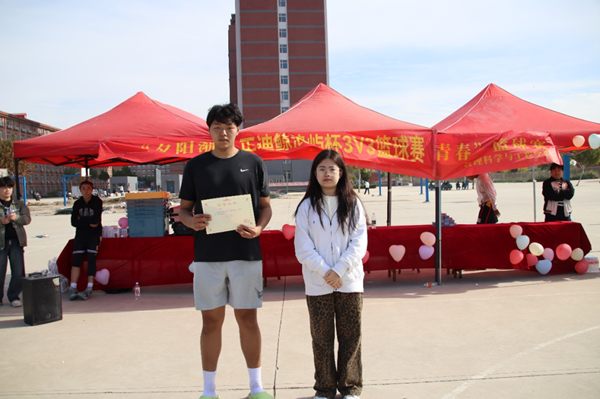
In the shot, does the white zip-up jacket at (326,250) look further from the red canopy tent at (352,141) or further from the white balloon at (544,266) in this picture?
the white balloon at (544,266)

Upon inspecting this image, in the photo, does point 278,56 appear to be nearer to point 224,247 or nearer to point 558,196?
point 558,196

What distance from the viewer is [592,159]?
71.2 metres

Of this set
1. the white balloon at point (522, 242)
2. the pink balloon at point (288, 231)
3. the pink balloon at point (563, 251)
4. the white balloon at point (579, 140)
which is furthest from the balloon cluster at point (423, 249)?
the white balloon at point (579, 140)

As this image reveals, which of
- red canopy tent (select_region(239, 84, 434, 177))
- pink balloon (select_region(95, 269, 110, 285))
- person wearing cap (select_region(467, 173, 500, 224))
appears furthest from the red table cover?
red canopy tent (select_region(239, 84, 434, 177))

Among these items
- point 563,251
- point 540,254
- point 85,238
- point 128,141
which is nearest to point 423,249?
point 540,254

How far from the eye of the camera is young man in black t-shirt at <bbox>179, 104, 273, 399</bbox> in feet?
9.78

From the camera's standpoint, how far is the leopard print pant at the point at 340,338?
121 inches

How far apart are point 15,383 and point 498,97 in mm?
8214

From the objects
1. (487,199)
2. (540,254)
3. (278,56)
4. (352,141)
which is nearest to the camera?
(352,141)

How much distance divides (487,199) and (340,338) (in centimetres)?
561

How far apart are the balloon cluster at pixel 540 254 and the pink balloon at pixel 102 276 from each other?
6.27 m

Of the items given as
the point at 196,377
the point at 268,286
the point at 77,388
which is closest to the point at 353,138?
the point at 268,286

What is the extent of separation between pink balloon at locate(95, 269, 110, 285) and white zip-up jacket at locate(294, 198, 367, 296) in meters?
4.75

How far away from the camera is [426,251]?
7.06 m
